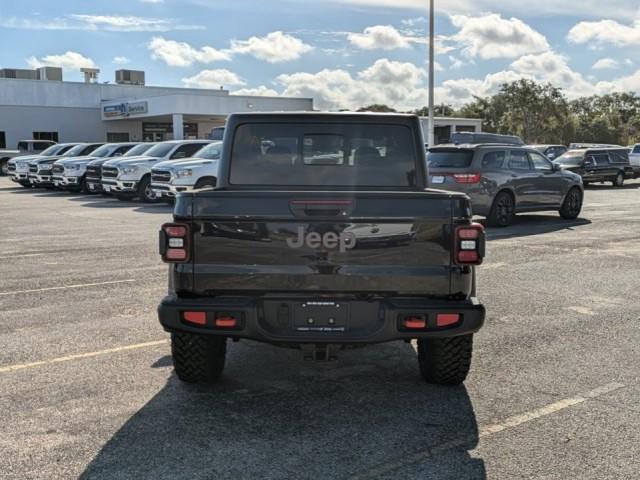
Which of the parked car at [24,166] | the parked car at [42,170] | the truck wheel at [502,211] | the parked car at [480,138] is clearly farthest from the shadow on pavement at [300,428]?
the parked car at [24,166]

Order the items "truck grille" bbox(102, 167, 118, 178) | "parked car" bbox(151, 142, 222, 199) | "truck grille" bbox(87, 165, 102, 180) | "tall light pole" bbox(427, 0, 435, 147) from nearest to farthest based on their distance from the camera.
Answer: "parked car" bbox(151, 142, 222, 199) < "truck grille" bbox(102, 167, 118, 178) < "truck grille" bbox(87, 165, 102, 180) < "tall light pole" bbox(427, 0, 435, 147)

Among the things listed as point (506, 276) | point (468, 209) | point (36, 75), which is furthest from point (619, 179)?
point (36, 75)

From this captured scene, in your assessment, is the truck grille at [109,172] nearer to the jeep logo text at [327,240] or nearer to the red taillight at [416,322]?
the jeep logo text at [327,240]

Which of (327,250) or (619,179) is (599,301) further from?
(619,179)

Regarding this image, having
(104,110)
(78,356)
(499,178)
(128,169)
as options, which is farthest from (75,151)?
(104,110)

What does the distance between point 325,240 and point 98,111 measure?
55.9 m

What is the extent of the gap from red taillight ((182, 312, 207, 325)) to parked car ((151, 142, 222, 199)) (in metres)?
13.1

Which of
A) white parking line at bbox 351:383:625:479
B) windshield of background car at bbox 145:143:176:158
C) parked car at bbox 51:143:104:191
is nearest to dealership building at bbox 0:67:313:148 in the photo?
parked car at bbox 51:143:104:191

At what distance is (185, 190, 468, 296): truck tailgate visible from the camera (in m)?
3.95

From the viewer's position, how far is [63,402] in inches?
170

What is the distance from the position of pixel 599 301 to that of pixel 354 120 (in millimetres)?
3888

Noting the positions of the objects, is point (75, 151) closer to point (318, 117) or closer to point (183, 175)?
point (183, 175)

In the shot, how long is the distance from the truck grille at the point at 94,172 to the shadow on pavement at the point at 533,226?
523 inches

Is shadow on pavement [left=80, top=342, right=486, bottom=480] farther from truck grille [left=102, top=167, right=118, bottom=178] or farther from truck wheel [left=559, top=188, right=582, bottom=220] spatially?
truck grille [left=102, top=167, right=118, bottom=178]
